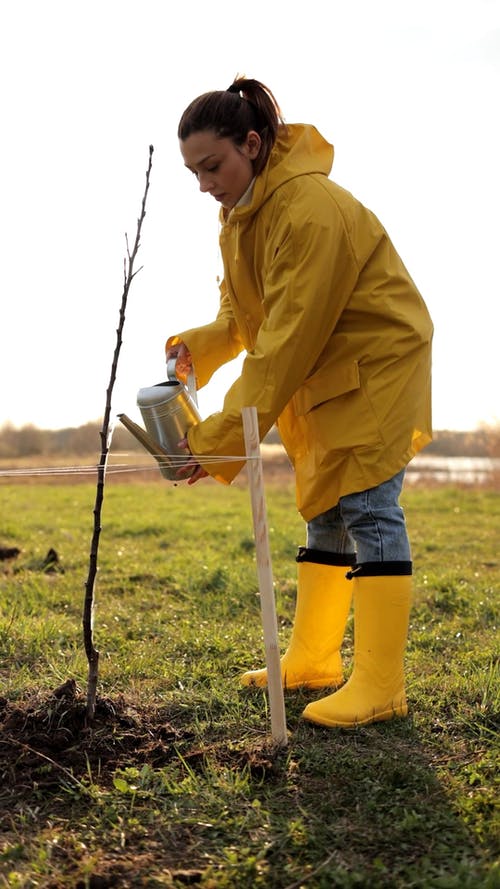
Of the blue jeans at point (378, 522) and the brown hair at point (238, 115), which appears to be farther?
the blue jeans at point (378, 522)

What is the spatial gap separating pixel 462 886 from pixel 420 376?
5.50 feet

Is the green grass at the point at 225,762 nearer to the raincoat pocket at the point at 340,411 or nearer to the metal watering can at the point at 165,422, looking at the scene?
the metal watering can at the point at 165,422

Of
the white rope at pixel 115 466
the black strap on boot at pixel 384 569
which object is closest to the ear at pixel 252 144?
the white rope at pixel 115 466

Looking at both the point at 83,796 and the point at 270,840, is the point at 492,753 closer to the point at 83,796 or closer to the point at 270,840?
the point at 270,840

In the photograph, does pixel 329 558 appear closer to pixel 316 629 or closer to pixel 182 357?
pixel 316 629

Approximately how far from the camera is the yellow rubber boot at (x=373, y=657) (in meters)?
3.02

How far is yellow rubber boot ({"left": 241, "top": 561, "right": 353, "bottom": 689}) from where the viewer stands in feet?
11.3

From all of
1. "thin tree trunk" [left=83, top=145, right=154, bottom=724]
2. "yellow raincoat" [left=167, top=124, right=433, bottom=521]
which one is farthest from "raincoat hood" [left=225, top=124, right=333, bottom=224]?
"thin tree trunk" [left=83, top=145, right=154, bottom=724]

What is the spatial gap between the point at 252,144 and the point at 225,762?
203cm

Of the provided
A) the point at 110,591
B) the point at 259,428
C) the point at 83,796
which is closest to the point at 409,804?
the point at 83,796

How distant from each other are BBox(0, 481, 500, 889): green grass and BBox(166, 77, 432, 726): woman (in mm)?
333

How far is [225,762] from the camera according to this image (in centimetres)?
269

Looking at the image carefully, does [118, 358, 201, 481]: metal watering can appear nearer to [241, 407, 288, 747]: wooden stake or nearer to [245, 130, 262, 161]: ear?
[241, 407, 288, 747]: wooden stake

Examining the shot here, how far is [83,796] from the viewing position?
97.6 inches
